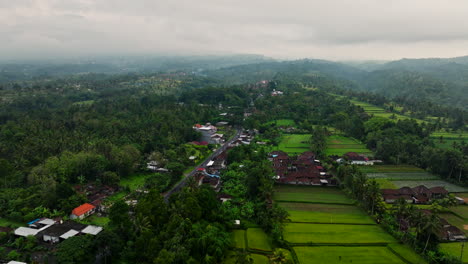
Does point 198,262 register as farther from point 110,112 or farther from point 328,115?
point 328,115

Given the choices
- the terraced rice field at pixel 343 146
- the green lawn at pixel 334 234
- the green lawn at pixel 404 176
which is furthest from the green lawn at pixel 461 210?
the terraced rice field at pixel 343 146

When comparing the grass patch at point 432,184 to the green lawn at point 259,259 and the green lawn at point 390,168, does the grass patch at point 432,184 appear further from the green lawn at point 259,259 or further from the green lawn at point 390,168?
the green lawn at point 259,259

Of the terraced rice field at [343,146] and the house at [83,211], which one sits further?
the terraced rice field at [343,146]

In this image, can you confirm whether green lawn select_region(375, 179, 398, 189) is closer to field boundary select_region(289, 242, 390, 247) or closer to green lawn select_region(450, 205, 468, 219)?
green lawn select_region(450, 205, 468, 219)

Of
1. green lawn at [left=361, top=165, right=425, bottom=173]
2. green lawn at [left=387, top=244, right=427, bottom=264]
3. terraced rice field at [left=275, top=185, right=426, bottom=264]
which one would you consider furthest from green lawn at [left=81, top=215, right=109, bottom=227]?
green lawn at [left=361, top=165, right=425, bottom=173]

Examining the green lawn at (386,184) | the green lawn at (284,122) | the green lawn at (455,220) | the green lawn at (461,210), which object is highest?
the green lawn at (284,122)
